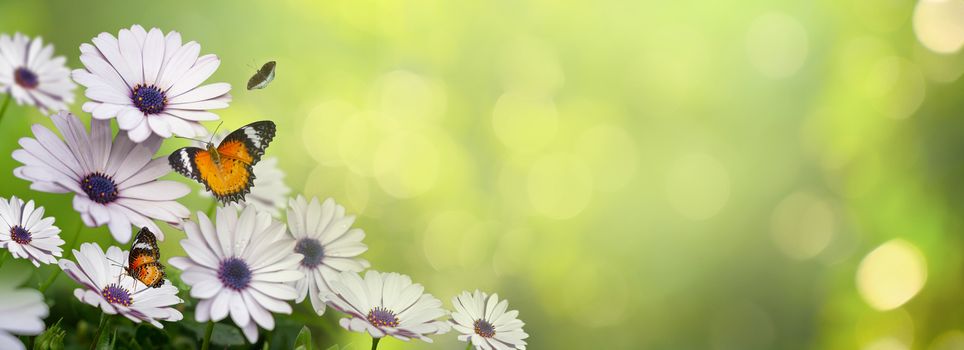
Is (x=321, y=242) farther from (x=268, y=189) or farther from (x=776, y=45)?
(x=776, y=45)

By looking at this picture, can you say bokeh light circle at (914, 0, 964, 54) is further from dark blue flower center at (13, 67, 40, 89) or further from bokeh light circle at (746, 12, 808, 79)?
dark blue flower center at (13, 67, 40, 89)

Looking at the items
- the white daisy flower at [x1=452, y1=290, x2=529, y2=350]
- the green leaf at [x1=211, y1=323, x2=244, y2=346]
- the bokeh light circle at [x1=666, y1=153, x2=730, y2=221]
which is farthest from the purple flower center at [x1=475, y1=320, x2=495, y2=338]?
the bokeh light circle at [x1=666, y1=153, x2=730, y2=221]

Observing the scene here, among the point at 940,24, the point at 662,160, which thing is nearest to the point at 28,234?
the point at 662,160

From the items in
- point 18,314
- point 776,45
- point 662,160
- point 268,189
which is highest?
point 776,45

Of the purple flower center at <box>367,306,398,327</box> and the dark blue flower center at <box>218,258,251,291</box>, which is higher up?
the purple flower center at <box>367,306,398,327</box>

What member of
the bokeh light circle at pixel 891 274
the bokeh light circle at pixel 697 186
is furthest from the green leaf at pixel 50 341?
the bokeh light circle at pixel 891 274

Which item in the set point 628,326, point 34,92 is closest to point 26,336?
point 34,92
